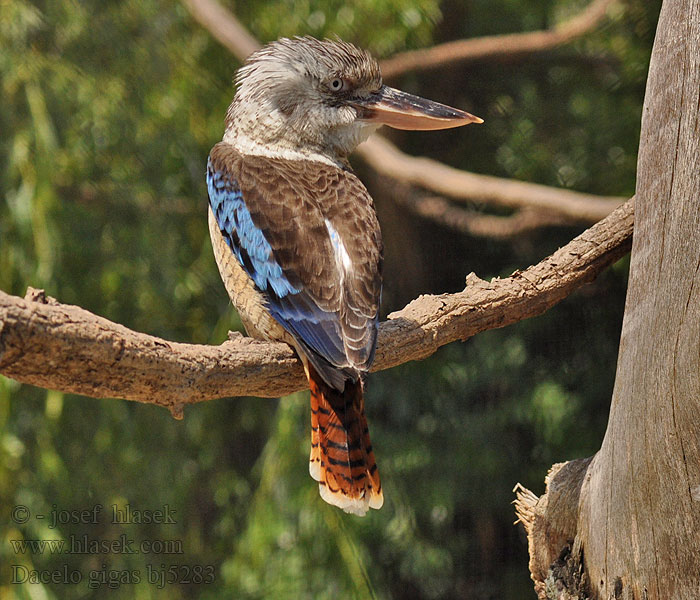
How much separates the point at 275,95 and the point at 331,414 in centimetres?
83

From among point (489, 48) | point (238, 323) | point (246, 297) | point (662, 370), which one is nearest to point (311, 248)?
point (246, 297)

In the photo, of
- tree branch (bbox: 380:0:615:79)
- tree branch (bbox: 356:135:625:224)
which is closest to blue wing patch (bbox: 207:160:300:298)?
tree branch (bbox: 356:135:625:224)

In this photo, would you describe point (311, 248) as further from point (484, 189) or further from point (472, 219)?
point (472, 219)

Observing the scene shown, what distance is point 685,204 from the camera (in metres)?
1.40

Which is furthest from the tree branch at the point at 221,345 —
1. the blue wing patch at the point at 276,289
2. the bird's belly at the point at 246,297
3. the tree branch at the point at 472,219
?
the tree branch at the point at 472,219

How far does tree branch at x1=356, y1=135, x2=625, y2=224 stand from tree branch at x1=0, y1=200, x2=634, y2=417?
45.8 inches

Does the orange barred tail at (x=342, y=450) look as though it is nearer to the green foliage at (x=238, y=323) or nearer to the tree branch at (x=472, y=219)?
the green foliage at (x=238, y=323)

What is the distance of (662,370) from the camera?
4.64 ft

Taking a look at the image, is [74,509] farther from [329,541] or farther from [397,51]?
[397,51]

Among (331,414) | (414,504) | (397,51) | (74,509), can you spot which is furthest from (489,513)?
(331,414)

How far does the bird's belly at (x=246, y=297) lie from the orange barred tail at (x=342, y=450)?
136 mm

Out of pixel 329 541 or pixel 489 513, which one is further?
pixel 489 513

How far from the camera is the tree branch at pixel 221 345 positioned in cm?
120

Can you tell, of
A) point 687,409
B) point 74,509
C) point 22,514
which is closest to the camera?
point 687,409
